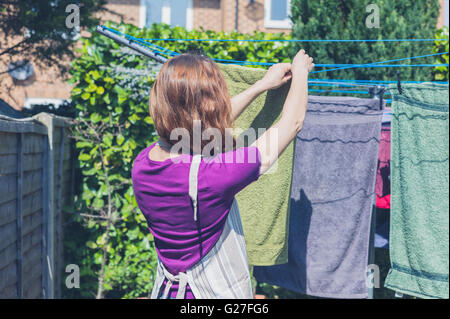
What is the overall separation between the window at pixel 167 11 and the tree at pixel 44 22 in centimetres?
538

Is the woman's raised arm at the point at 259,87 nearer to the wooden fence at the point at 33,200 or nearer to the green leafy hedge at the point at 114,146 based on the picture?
the wooden fence at the point at 33,200

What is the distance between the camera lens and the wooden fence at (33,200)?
2639 millimetres

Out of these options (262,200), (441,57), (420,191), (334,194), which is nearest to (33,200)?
(262,200)

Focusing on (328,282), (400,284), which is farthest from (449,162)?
(328,282)

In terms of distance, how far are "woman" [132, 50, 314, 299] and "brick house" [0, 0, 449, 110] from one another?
9758 millimetres

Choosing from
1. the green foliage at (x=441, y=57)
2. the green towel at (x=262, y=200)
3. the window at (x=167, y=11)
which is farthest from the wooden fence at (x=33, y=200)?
the window at (x=167, y=11)

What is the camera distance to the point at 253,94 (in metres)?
1.81

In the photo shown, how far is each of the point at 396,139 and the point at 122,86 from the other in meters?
2.62

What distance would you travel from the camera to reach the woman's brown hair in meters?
1.36

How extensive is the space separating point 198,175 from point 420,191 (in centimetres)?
207

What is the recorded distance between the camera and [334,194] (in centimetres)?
306

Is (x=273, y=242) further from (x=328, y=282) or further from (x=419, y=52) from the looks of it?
(x=419, y=52)

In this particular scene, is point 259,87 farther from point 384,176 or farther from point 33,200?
point 33,200

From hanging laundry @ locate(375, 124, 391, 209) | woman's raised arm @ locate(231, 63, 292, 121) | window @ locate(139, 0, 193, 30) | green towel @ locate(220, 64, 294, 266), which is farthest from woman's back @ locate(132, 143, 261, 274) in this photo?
window @ locate(139, 0, 193, 30)
